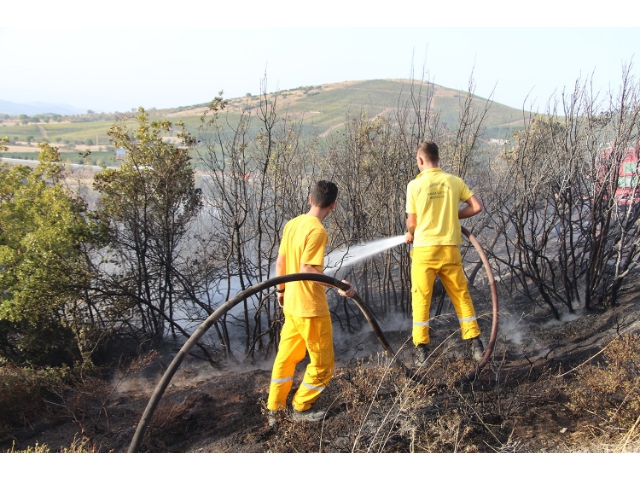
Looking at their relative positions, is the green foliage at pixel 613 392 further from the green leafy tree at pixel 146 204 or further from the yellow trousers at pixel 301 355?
the green leafy tree at pixel 146 204

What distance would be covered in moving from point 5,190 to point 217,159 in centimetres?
257

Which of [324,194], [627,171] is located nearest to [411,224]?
[324,194]

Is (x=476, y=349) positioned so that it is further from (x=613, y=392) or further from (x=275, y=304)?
(x=275, y=304)

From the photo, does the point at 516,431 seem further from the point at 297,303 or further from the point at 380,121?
the point at 380,121

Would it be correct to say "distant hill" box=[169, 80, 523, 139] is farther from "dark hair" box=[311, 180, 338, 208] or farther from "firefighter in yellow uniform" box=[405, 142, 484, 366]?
"dark hair" box=[311, 180, 338, 208]

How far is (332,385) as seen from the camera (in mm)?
4484

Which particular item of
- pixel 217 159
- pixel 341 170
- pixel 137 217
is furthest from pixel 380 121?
pixel 137 217

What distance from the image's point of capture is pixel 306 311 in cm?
350

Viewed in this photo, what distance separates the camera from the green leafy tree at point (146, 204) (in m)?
5.90

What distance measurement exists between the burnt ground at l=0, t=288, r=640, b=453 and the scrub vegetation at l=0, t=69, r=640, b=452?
0.9 inches

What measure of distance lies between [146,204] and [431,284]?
3806 mm

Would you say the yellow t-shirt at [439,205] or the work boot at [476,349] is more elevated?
the yellow t-shirt at [439,205]

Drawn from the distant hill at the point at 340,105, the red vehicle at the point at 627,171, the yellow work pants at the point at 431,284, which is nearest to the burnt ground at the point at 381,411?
the yellow work pants at the point at 431,284

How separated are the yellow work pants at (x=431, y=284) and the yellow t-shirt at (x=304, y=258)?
40.9 inches
